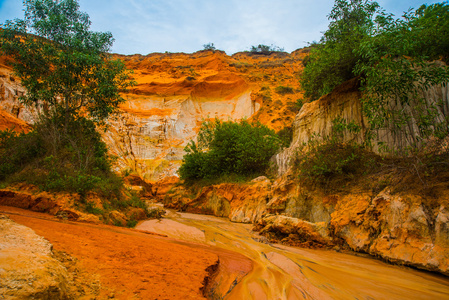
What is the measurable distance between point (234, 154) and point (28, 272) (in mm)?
14254

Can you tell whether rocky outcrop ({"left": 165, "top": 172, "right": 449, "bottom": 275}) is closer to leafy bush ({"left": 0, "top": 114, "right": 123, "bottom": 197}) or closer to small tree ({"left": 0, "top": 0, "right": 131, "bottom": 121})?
leafy bush ({"left": 0, "top": 114, "right": 123, "bottom": 197})

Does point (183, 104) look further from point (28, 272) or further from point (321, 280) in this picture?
point (28, 272)

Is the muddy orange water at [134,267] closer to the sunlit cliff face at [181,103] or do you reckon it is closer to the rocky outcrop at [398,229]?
the rocky outcrop at [398,229]

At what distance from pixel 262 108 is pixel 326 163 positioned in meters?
26.5

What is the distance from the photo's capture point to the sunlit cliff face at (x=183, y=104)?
30.5 meters

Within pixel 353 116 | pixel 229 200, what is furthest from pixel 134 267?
pixel 229 200

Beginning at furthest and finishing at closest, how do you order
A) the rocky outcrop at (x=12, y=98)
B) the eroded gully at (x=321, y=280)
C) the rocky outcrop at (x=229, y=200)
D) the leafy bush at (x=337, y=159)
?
the rocky outcrop at (x=12, y=98) < the rocky outcrop at (x=229, y=200) < the leafy bush at (x=337, y=159) < the eroded gully at (x=321, y=280)

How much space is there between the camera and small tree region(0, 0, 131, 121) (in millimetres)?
9242

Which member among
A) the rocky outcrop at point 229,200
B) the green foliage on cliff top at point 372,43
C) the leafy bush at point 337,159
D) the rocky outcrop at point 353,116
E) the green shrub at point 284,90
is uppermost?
the green shrub at point 284,90

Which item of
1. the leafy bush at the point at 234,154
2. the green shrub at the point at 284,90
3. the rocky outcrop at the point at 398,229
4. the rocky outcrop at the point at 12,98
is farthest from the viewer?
the green shrub at the point at 284,90

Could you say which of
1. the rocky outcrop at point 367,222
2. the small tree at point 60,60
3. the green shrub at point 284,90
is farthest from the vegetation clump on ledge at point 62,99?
the green shrub at point 284,90

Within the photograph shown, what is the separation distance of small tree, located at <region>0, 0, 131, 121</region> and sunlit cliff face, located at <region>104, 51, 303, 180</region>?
18048mm

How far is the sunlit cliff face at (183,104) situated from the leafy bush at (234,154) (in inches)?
424

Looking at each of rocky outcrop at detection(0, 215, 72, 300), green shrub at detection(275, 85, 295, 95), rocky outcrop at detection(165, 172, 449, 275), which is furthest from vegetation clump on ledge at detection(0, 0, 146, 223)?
green shrub at detection(275, 85, 295, 95)
